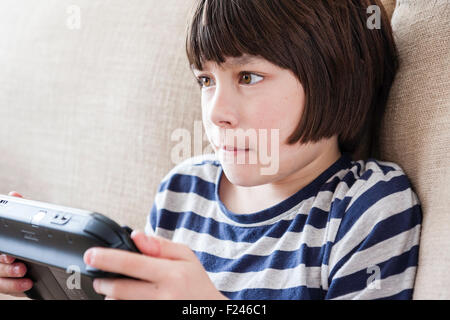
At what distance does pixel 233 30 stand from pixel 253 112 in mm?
105

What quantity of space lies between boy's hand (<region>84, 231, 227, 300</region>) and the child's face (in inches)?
7.1

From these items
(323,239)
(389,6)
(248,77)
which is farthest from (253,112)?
(389,6)

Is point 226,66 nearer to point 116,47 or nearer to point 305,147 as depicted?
point 305,147

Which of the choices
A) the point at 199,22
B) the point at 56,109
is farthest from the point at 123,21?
the point at 199,22

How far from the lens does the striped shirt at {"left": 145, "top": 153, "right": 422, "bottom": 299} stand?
663mm

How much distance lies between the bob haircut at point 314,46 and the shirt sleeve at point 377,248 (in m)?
0.12

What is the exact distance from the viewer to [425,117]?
2.45 ft

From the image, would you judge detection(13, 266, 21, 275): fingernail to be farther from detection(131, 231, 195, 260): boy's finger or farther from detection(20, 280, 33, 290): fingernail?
detection(131, 231, 195, 260): boy's finger

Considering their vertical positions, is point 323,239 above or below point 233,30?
below

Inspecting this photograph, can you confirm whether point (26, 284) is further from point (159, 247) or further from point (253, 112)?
point (253, 112)

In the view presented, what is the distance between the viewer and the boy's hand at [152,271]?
535 mm

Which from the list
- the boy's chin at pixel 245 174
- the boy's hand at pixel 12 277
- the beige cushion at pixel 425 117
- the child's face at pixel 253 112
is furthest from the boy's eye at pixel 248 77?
the boy's hand at pixel 12 277

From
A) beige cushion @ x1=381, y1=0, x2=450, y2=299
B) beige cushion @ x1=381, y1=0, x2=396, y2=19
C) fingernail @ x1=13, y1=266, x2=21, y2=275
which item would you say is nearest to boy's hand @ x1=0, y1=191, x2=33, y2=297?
fingernail @ x1=13, y1=266, x2=21, y2=275

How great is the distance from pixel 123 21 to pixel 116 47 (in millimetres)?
54
